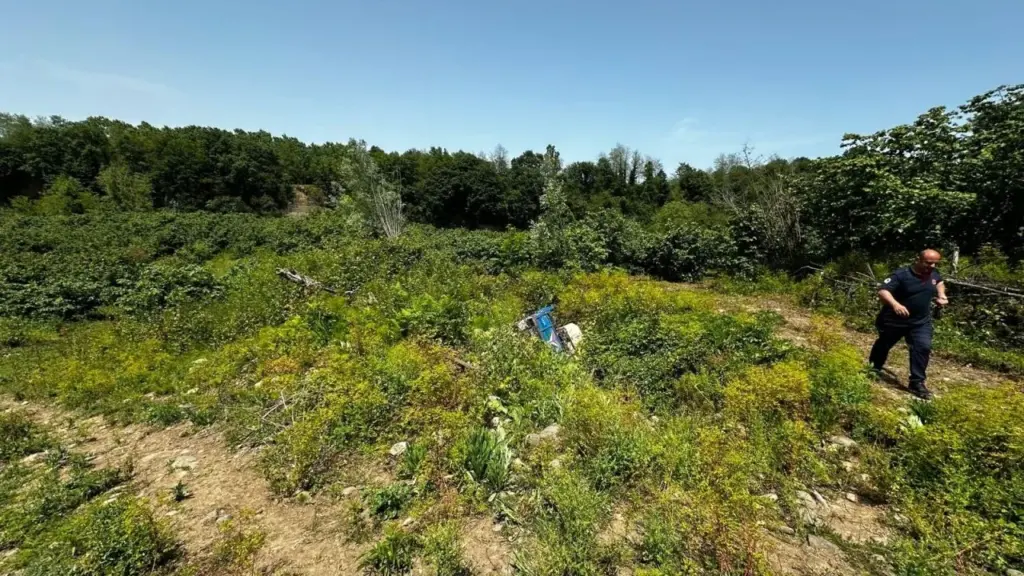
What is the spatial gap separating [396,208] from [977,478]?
70.8 ft

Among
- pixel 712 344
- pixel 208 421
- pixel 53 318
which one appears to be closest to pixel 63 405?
pixel 208 421

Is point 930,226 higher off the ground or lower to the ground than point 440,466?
higher

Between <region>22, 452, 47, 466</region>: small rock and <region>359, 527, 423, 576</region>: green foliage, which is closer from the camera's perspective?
<region>359, 527, 423, 576</region>: green foliage

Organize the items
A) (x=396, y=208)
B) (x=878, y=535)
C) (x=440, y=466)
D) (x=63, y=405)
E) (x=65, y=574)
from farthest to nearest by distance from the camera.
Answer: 1. (x=396, y=208)
2. (x=63, y=405)
3. (x=440, y=466)
4. (x=878, y=535)
5. (x=65, y=574)

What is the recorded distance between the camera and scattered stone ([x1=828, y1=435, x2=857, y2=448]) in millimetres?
3548

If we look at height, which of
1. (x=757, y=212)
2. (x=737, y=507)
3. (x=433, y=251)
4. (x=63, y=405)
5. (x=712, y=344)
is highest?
(x=757, y=212)

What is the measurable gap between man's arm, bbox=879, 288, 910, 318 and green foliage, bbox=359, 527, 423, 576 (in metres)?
5.18

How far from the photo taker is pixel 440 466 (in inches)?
134

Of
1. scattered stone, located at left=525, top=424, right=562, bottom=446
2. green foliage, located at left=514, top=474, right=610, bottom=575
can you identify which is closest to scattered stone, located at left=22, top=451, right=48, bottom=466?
scattered stone, located at left=525, top=424, right=562, bottom=446

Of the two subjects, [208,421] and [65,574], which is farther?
[208,421]

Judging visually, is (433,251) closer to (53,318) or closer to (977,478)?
(53,318)

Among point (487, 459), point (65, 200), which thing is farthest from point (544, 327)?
point (65, 200)

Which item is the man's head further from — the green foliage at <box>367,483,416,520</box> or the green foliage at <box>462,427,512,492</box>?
the green foliage at <box>367,483,416,520</box>

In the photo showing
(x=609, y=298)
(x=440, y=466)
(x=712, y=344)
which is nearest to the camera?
(x=440, y=466)
